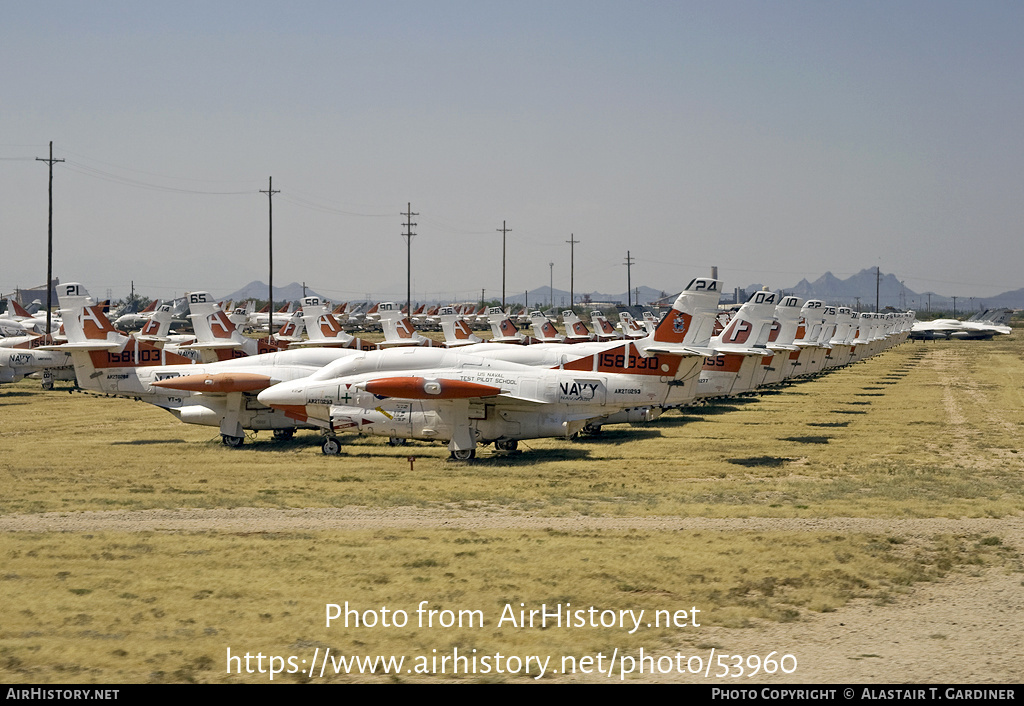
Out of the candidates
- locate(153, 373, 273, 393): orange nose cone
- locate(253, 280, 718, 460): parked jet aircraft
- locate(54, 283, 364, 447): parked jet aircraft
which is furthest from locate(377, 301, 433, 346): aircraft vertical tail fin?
locate(253, 280, 718, 460): parked jet aircraft

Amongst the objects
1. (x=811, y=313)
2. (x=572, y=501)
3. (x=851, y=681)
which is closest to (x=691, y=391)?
(x=572, y=501)

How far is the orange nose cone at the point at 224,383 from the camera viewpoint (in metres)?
32.0

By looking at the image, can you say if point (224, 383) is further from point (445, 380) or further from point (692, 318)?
point (692, 318)

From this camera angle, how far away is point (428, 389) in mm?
27984

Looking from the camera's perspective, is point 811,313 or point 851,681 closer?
point 851,681

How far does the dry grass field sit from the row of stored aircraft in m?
1.14

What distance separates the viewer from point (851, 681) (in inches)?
398

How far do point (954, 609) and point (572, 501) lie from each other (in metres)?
9.29

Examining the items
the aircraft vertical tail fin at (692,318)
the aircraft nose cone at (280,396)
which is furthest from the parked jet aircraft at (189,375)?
the aircraft vertical tail fin at (692,318)

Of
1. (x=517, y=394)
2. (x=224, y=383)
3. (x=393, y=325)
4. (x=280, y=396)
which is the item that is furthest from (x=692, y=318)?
(x=393, y=325)

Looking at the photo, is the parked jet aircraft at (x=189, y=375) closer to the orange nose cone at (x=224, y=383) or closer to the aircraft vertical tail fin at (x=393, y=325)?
the orange nose cone at (x=224, y=383)

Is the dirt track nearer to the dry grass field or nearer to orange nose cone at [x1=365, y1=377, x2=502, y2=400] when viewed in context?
the dry grass field

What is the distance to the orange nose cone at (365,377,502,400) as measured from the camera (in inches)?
1091
